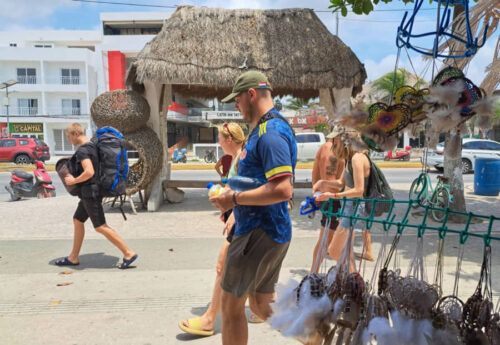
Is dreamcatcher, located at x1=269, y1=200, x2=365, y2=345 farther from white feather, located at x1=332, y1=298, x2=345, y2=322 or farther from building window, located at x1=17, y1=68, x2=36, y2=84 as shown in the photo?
building window, located at x1=17, y1=68, x2=36, y2=84

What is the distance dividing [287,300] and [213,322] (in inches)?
53.4

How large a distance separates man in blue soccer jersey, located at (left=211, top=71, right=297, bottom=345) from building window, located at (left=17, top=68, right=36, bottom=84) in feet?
135

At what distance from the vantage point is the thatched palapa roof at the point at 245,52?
812cm

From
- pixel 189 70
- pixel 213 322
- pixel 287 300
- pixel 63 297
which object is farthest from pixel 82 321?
pixel 189 70

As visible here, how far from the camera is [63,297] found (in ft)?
13.8

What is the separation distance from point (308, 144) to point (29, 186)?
51.9 ft

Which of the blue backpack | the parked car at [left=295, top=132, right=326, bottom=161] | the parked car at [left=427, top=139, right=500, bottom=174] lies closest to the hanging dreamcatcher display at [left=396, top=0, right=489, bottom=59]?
the blue backpack

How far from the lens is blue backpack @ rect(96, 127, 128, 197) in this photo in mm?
4941

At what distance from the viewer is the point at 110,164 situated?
4969mm

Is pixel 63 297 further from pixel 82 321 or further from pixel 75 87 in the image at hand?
pixel 75 87

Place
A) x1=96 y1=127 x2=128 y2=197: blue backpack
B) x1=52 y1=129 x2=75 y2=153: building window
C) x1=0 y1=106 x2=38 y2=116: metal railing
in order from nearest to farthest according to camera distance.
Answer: x1=96 y1=127 x2=128 y2=197: blue backpack → x1=0 y1=106 x2=38 y2=116: metal railing → x1=52 y1=129 x2=75 y2=153: building window

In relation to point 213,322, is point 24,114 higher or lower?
higher

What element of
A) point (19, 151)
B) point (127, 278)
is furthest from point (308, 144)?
point (127, 278)

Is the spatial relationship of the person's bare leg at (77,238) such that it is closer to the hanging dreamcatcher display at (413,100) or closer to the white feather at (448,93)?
the hanging dreamcatcher display at (413,100)
